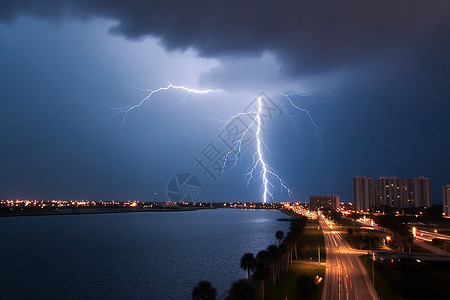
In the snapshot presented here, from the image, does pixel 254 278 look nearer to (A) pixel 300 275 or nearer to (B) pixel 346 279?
(A) pixel 300 275

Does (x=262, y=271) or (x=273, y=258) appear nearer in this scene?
(x=262, y=271)

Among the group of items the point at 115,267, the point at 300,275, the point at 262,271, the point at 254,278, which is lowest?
the point at 115,267

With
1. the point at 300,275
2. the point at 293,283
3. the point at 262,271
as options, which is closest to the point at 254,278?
the point at 262,271

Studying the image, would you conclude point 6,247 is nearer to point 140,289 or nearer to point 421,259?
point 140,289

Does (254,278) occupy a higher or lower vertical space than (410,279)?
lower

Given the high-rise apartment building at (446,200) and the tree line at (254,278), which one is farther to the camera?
the high-rise apartment building at (446,200)

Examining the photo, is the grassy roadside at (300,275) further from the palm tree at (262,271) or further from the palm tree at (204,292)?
the palm tree at (204,292)

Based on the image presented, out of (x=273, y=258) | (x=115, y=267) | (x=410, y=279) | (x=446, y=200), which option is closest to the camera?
(x=410, y=279)

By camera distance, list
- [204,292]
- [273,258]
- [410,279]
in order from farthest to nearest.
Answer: [273,258] < [410,279] < [204,292]

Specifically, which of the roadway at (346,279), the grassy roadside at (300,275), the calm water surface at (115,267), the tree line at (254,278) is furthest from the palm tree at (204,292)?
the calm water surface at (115,267)

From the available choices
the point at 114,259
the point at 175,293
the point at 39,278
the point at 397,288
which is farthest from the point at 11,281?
the point at 397,288
